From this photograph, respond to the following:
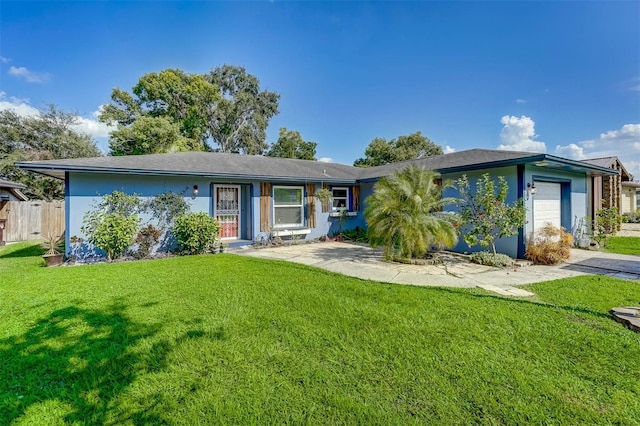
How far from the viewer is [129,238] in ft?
27.6

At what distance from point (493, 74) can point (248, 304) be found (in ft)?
45.1

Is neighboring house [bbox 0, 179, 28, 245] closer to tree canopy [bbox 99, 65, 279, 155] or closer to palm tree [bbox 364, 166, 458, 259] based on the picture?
tree canopy [bbox 99, 65, 279, 155]

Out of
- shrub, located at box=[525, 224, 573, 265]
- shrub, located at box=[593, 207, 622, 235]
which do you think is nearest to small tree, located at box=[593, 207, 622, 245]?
→ shrub, located at box=[593, 207, 622, 235]

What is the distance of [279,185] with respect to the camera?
11.8 m

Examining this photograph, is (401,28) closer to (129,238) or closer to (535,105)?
(535,105)

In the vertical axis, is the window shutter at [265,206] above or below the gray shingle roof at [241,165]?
below

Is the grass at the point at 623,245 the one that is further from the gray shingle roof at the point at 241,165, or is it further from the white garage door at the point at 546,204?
the gray shingle roof at the point at 241,165

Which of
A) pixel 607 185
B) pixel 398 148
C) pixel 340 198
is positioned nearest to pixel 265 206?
pixel 340 198

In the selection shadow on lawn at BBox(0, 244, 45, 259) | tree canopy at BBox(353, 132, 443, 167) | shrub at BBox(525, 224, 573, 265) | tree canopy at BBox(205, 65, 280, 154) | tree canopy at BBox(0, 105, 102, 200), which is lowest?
shadow on lawn at BBox(0, 244, 45, 259)

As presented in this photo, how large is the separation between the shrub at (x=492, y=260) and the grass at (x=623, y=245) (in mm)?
4969

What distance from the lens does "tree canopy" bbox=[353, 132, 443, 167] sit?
30.7 m

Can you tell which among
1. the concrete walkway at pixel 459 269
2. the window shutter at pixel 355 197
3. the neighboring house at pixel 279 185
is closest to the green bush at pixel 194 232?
the neighboring house at pixel 279 185

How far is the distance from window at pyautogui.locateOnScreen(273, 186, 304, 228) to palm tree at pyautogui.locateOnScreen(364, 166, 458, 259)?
14.7ft

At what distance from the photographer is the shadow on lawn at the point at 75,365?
238cm
